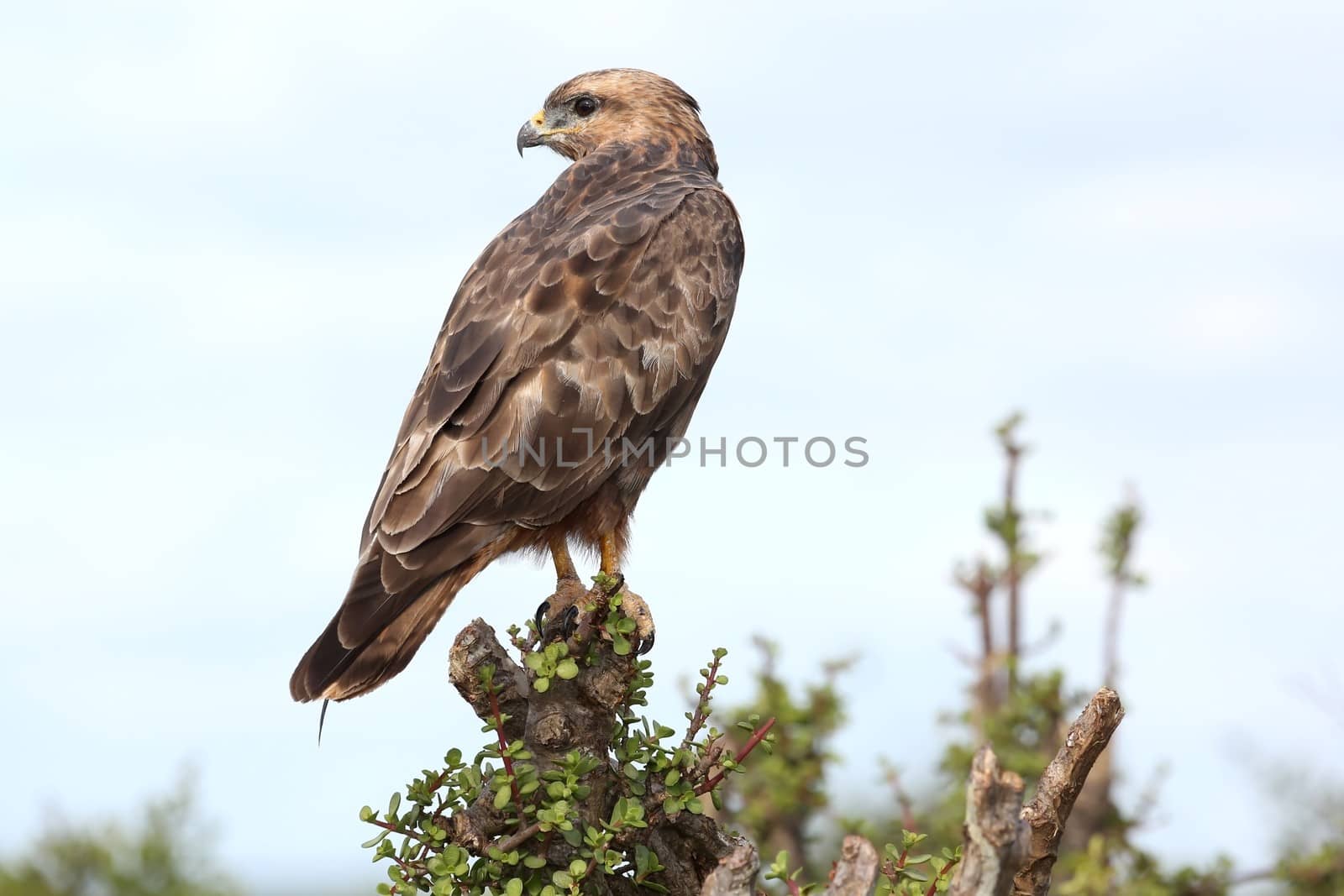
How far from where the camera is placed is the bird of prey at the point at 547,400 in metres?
5.33

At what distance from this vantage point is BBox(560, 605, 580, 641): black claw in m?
5.36

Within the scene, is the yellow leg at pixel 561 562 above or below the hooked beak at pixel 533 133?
below

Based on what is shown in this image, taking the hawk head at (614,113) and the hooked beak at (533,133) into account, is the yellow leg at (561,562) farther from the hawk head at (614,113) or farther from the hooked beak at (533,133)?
the hooked beak at (533,133)

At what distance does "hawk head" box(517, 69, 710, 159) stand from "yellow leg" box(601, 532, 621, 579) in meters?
2.59

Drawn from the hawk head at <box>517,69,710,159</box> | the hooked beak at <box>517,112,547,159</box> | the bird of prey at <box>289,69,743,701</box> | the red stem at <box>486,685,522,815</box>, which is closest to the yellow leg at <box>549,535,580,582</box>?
the bird of prey at <box>289,69,743,701</box>

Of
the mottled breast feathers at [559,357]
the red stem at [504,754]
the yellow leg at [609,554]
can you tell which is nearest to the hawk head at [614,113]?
the mottled breast feathers at [559,357]

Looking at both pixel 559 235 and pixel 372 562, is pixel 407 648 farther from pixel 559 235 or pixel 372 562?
pixel 559 235

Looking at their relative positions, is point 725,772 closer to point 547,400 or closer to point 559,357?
point 547,400

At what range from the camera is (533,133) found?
8.17 m

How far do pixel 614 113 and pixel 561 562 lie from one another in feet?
9.89

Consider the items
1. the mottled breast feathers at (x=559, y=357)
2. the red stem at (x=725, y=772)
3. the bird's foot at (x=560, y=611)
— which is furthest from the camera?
the mottled breast feathers at (x=559, y=357)

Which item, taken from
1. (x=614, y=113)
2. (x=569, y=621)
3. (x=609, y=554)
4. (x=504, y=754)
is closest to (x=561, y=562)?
(x=609, y=554)

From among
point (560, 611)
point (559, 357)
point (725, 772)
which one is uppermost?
point (559, 357)

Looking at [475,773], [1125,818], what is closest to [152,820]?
[475,773]
